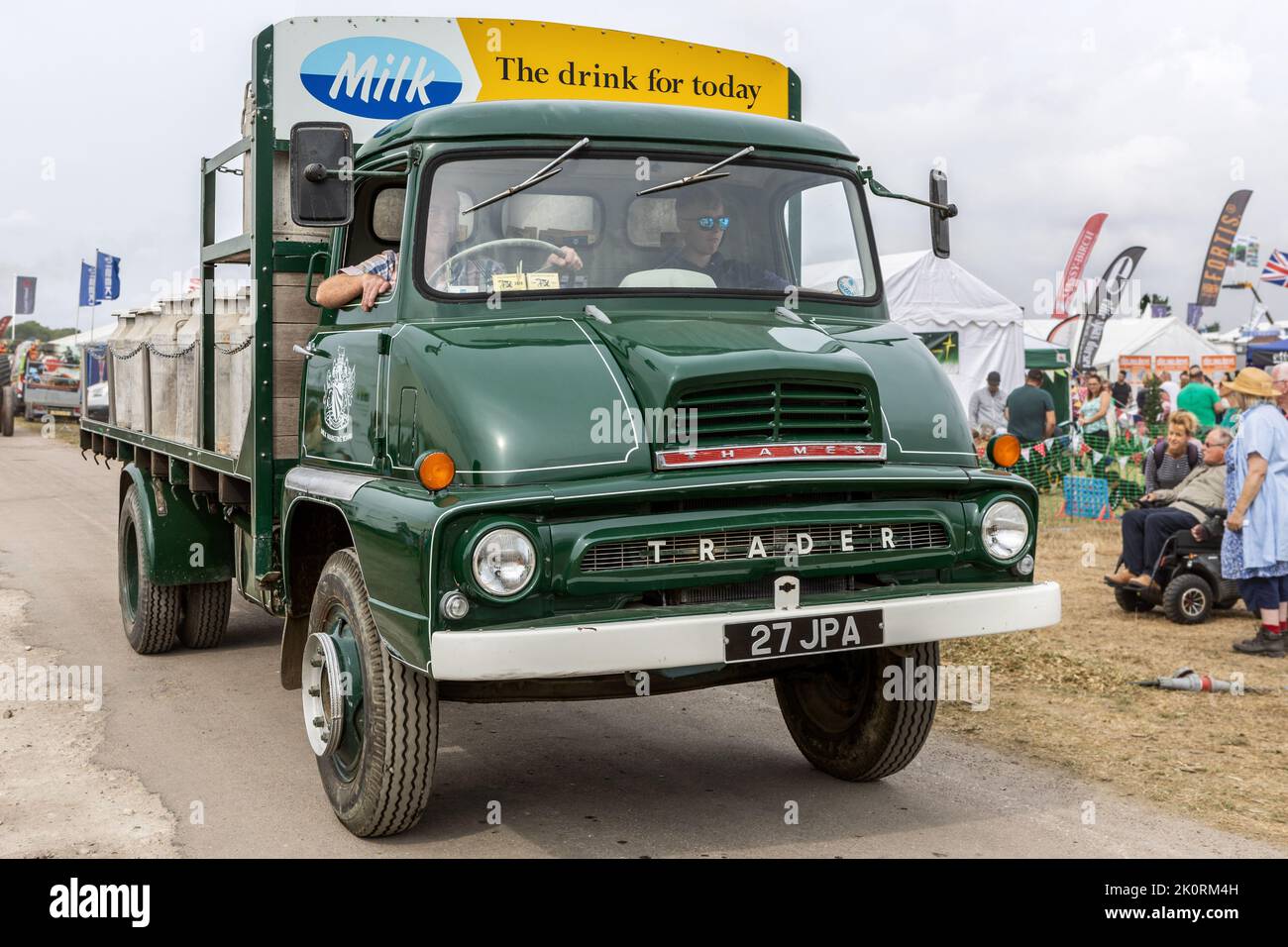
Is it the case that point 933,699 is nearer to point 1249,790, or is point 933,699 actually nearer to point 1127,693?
point 1249,790

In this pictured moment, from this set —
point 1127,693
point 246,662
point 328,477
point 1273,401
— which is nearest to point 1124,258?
point 1273,401

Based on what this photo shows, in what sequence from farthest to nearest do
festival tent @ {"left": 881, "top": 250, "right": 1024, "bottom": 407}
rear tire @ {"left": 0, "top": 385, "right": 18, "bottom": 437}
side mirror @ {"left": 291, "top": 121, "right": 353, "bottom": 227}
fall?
rear tire @ {"left": 0, "top": 385, "right": 18, "bottom": 437} < festival tent @ {"left": 881, "top": 250, "right": 1024, "bottom": 407} < side mirror @ {"left": 291, "top": 121, "right": 353, "bottom": 227}

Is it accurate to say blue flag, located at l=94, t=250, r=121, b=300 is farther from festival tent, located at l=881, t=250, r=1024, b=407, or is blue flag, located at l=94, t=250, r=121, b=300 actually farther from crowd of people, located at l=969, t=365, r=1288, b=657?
crowd of people, located at l=969, t=365, r=1288, b=657

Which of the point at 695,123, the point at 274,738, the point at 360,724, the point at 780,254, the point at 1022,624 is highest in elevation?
the point at 695,123

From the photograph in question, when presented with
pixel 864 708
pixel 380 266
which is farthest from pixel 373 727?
pixel 864 708

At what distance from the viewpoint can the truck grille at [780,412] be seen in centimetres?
446

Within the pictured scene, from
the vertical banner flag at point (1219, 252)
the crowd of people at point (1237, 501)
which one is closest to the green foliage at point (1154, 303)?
the vertical banner flag at point (1219, 252)

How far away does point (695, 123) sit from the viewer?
5.47 metres

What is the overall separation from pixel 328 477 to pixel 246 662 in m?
3.21

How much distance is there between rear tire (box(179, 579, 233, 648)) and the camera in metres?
8.27

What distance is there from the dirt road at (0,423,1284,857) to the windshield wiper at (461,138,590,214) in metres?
2.31

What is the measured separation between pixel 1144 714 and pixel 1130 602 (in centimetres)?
342

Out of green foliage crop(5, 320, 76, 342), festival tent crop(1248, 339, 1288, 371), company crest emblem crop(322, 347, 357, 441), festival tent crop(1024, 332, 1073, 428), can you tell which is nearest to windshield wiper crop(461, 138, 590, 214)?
company crest emblem crop(322, 347, 357, 441)

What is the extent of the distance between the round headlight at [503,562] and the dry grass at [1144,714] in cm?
287
